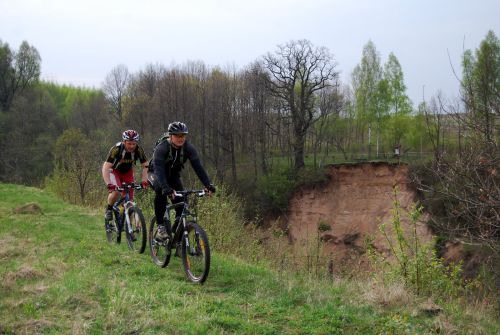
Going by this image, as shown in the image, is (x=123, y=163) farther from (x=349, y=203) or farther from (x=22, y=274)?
(x=349, y=203)

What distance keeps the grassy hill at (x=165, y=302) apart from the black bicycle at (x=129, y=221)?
48 cm

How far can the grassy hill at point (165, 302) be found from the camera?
4.79m

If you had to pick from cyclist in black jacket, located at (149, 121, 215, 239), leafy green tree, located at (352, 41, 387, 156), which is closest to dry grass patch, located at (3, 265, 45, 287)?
cyclist in black jacket, located at (149, 121, 215, 239)

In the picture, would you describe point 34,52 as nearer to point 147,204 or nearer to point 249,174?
point 249,174

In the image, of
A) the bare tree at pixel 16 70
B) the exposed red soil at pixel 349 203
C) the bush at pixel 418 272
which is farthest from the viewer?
the bare tree at pixel 16 70

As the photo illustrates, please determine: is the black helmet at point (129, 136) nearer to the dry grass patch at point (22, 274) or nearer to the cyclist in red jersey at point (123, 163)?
the cyclist in red jersey at point (123, 163)

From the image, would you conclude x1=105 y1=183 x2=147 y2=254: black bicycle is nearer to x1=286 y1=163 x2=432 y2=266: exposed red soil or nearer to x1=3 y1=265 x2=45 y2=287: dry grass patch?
x1=3 y1=265 x2=45 y2=287: dry grass patch

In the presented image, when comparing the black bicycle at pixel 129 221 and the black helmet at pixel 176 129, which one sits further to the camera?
the black bicycle at pixel 129 221

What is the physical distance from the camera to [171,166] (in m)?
7.22

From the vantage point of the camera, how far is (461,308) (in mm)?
5875

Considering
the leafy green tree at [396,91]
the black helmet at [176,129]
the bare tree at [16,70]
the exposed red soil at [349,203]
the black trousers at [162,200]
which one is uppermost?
the bare tree at [16,70]

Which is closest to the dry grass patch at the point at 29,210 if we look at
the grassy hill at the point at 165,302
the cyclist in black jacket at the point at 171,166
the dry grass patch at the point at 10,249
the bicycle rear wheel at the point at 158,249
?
the dry grass patch at the point at 10,249

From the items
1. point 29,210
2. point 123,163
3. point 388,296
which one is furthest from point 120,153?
point 29,210

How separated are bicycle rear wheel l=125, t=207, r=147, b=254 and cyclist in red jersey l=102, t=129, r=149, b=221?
0.38m
